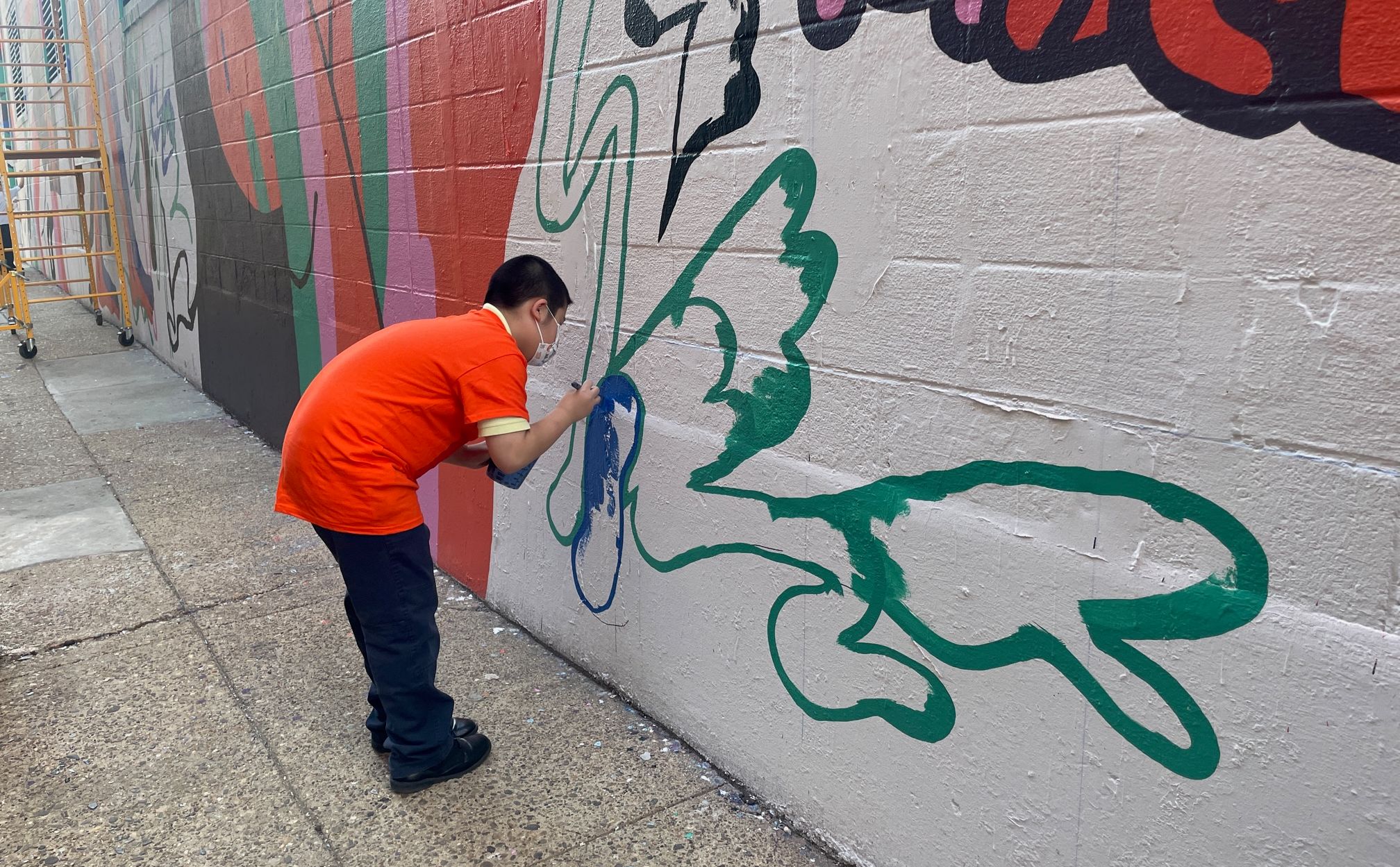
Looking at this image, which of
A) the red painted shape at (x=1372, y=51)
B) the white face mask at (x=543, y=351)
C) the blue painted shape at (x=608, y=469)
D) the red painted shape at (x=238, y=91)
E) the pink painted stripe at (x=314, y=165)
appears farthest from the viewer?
the red painted shape at (x=238, y=91)

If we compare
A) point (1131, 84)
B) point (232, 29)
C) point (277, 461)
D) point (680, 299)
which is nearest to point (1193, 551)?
point (1131, 84)

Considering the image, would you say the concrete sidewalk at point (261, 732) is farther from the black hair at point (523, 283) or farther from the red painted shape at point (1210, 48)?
the red painted shape at point (1210, 48)

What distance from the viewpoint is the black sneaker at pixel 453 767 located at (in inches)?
117

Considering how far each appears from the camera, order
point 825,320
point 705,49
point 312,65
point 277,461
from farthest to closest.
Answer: point 277,461, point 312,65, point 705,49, point 825,320

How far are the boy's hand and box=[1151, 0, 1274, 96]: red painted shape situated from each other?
5.65ft

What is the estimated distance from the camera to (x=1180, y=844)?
6.15ft

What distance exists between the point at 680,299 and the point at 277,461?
4.51 m

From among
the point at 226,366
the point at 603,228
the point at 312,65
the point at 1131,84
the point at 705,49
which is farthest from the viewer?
the point at 226,366

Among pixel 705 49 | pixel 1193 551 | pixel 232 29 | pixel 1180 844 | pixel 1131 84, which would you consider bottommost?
pixel 1180 844

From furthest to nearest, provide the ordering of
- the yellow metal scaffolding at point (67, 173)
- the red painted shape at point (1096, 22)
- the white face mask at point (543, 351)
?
the yellow metal scaffolding at point (67, 173) < the white face mask at point (543, 351) < the red painted shape at point (1096, 22)

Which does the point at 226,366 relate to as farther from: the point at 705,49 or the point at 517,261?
the point at 705,49

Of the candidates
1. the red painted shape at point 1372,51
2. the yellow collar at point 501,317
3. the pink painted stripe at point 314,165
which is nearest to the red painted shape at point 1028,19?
the red painted shape at point 1372,51

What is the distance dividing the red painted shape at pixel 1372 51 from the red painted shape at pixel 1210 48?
110 millimetres

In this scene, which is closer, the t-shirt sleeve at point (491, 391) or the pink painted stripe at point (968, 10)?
the pink painted stripe at point (968, 10)
